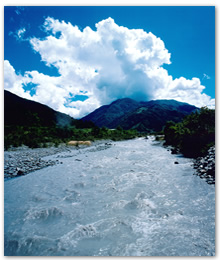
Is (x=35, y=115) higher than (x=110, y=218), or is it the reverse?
(x=35, y=115)

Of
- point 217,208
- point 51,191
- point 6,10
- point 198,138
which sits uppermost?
point 6,10

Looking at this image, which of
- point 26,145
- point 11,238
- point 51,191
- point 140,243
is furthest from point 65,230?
point 26,145

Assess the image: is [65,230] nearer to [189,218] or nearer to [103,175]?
[189,218]

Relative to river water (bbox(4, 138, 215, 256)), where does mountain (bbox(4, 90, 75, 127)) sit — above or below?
above

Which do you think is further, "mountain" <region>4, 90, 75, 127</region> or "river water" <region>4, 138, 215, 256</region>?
"mountain" <region>4, 90, 75, 127</region>

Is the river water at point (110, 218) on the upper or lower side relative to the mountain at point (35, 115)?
lower

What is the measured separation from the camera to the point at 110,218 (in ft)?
19.8

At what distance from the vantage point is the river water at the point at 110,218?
456cm

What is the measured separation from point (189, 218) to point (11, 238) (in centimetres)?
615

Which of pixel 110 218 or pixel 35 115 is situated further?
pixel 35 115

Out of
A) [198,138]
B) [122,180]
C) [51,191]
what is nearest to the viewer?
[51,191]

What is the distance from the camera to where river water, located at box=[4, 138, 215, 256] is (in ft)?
15.0

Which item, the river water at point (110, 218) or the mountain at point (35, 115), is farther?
the mountain at point (35, 115)

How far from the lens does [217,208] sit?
17.8 feet
